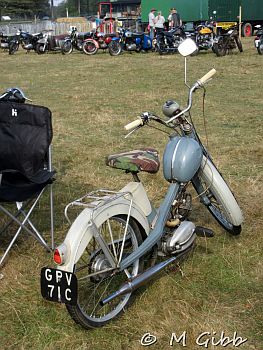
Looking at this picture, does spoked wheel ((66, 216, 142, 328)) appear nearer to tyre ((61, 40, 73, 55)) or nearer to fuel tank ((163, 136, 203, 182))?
fuel tank ((163, 136, 203, 182))

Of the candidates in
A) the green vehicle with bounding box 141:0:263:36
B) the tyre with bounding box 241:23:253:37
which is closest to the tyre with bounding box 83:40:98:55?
the green vehicle with bounding box 141:0:263:36

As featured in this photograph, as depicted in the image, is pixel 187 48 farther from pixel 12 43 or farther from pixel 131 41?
pixel 12 43

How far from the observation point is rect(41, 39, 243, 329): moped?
96.0 inches

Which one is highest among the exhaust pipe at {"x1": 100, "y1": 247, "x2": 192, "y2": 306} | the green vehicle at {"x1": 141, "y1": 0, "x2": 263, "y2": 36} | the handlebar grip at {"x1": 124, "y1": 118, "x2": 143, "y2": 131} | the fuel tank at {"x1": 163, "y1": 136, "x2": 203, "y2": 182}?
the green vehicle at {"x1": 141, "y1": 0, "x2": 263, "y2": 36}

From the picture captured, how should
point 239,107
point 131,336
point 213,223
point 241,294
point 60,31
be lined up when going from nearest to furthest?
point 131,336
point 241,294
point 213,223
point 239,107
point 60,31

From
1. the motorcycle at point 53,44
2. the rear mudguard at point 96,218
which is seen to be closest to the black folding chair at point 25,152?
the rear mudguard at point 96,218

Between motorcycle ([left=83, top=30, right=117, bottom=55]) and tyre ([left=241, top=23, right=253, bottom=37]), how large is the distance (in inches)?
306

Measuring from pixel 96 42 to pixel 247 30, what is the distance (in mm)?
8909

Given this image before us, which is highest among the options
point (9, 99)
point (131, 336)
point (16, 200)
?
point (9, 99)

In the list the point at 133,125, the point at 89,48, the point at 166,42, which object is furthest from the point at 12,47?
the point at 133,125

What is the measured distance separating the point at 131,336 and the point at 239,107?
21.0 feet

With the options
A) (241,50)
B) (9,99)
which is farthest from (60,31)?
(9,99)

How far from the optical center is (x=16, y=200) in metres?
3.20

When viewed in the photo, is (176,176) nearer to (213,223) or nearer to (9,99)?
(213,223)
